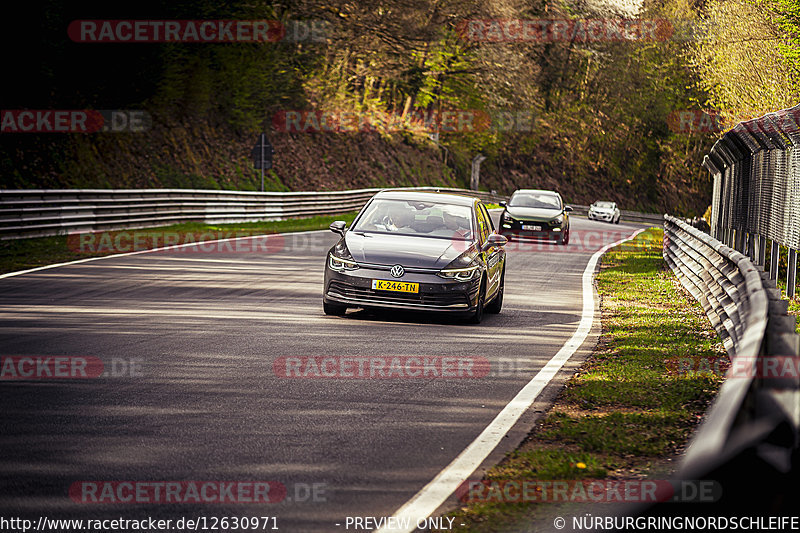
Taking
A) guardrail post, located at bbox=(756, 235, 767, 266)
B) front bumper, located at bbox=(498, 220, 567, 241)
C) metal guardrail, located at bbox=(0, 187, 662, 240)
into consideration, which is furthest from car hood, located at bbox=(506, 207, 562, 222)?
guardrail post, located at bbox=(756, 235, 767, 266)

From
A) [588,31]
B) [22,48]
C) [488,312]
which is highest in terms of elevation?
[588,31]

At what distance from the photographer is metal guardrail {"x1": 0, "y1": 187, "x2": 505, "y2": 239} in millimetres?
20516

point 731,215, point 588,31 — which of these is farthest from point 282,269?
point 588,31

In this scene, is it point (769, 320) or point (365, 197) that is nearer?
point (769, 320)

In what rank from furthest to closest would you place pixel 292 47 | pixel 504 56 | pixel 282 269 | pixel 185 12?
pixel 504 56
pixel 292 47
pixel 185 12
pixel 282 269

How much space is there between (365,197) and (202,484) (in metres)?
39.5

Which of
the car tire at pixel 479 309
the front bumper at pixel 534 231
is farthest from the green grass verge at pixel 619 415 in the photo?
the front bumper at pixel 534 231

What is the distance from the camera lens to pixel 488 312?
13.6 m

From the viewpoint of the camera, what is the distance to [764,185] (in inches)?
580

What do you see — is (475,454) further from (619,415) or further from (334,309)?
(334,309)

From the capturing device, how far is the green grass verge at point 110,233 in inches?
695

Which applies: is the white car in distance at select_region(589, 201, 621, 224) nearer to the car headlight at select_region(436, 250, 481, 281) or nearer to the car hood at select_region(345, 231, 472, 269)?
the car hood at select_region(345, 231, 472, 269)

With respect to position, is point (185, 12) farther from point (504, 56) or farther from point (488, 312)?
point (504, 56)

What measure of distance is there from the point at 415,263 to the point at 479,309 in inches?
38.1
